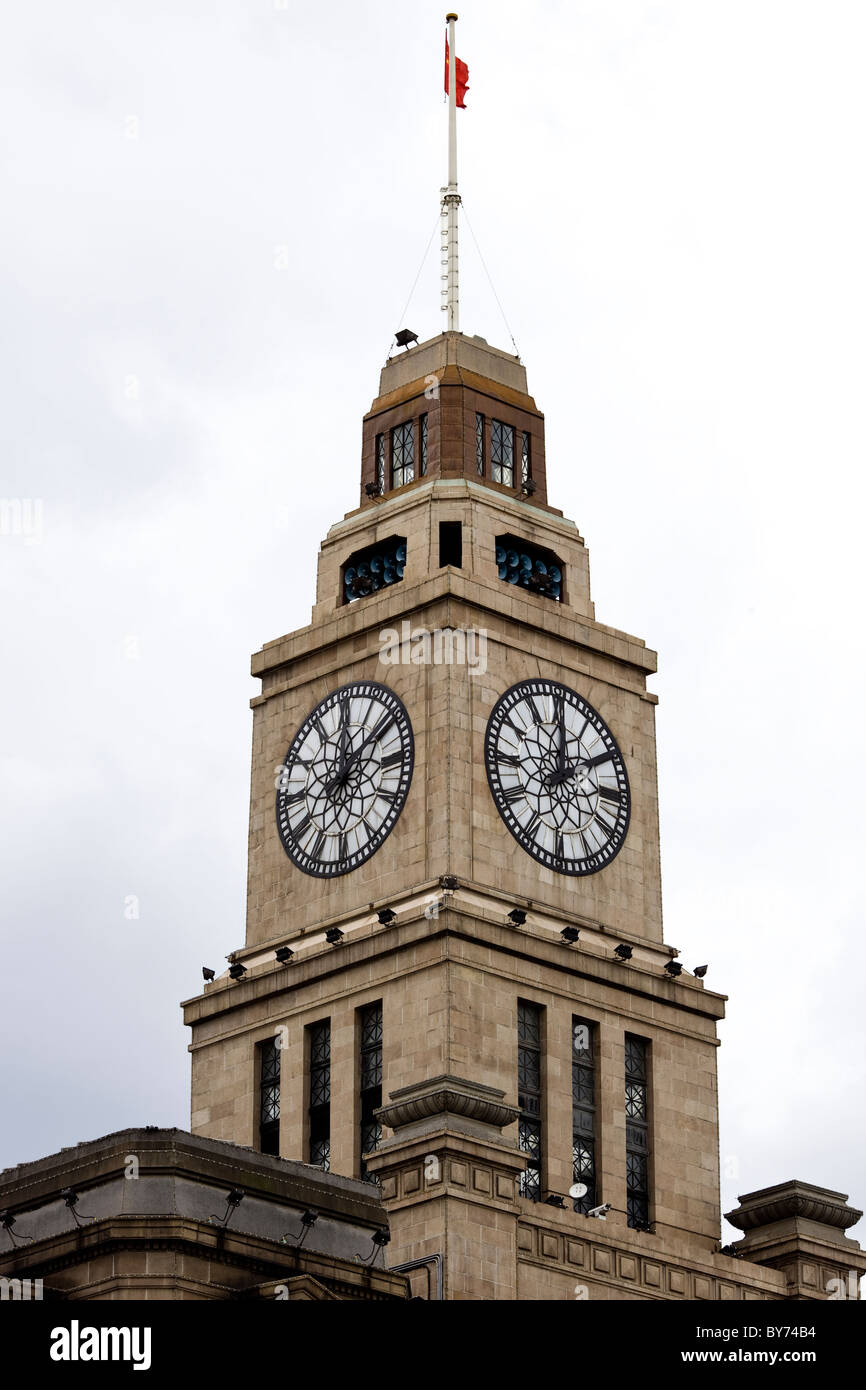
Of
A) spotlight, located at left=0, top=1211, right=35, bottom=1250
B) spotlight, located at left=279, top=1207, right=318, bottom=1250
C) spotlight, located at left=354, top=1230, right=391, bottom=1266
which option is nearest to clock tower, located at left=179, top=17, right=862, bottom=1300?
spotlight, located at left=354, top=1230, right=391, bottom=1266

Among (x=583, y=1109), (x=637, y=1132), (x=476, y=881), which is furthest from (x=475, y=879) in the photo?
(x=637, y=1132)

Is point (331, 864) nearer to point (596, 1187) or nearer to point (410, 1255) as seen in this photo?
point (596, 1187)

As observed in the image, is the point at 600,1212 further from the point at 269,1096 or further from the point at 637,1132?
the point at 269,1096

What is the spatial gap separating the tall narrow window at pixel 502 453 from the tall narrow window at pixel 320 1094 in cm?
1914

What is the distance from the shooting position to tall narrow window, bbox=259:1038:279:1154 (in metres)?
100

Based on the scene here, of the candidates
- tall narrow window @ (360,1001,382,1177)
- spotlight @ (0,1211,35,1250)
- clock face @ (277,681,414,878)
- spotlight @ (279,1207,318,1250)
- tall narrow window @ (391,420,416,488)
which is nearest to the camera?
spotlight @ (0,1211,35,1250)

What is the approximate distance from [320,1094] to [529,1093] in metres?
6.19

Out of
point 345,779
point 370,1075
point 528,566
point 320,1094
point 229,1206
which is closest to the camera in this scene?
point 229,1206

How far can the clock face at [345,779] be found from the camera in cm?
10138

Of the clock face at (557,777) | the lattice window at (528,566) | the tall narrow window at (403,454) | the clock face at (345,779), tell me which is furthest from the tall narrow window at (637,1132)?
the tall narrow window at (403,454)

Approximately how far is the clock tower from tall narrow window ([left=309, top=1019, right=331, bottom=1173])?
79 mm

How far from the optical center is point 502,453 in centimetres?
10925

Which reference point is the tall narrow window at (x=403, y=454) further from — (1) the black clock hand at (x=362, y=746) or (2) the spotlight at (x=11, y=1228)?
(2) the spotlight at (x=11, y=1228)

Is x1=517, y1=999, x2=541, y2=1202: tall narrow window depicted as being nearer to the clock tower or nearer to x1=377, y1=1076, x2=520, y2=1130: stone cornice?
the clock tower
